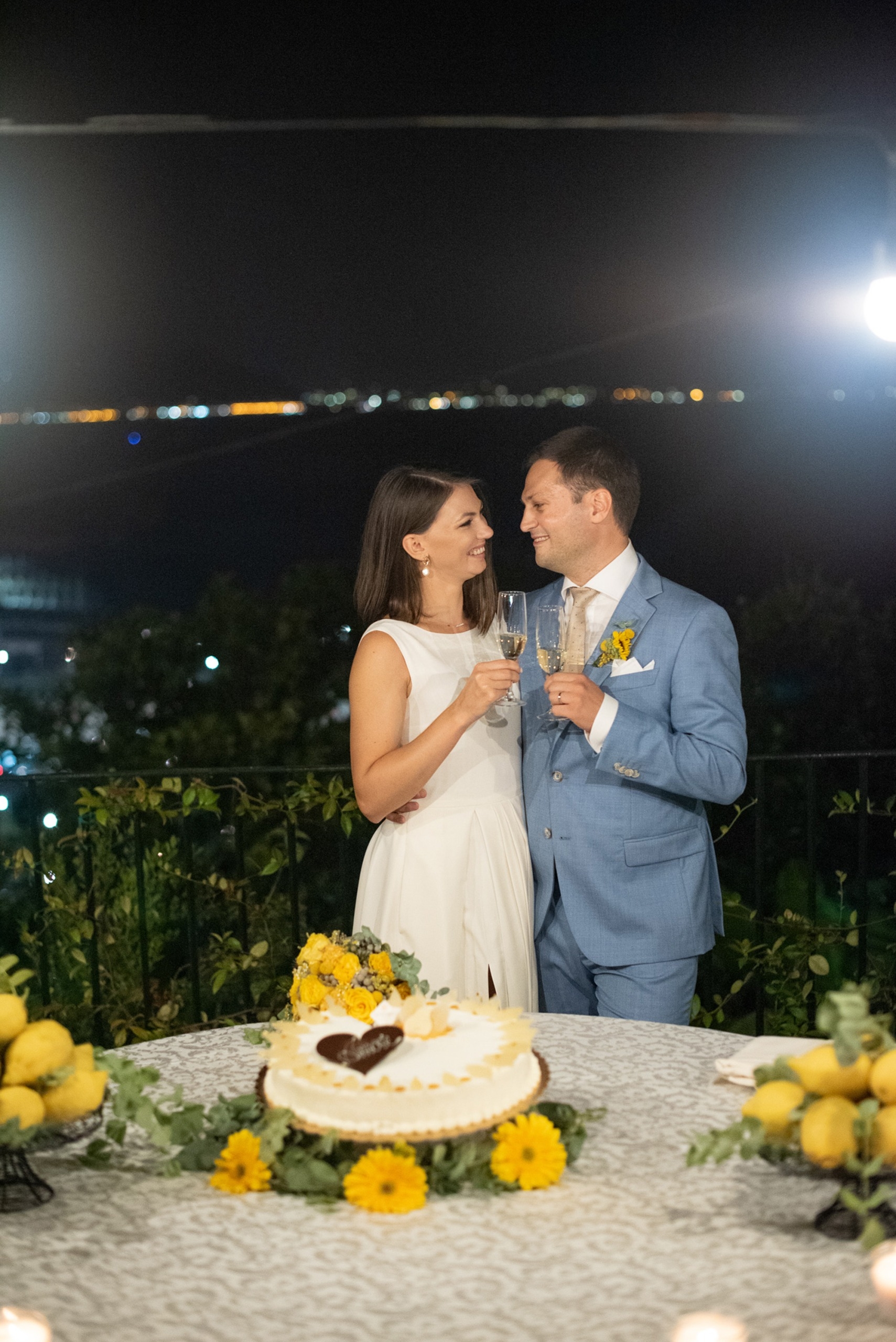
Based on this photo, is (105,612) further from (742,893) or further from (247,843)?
(742,893)

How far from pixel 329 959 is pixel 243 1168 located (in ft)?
1.25

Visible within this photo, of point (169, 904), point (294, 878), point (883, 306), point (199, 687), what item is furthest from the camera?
point (199, 687)

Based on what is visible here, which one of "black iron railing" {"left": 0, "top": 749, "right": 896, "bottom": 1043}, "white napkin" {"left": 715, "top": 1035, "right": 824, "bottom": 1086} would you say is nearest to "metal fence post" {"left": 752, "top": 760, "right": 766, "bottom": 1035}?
"black iron railing" {"left": 0, "top": 749, "right": 896, "bottom": 1043}

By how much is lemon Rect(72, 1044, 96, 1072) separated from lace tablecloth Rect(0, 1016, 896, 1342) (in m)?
0.14

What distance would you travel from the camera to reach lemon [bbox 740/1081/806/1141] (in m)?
1.24

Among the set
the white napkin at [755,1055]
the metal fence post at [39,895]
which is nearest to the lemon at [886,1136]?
the white napkin at [755,1055]

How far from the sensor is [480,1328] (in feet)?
3.54

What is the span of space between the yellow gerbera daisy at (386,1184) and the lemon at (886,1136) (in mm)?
455

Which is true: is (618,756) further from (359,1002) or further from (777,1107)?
(777,1107)

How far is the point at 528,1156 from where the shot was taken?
52.1 inches

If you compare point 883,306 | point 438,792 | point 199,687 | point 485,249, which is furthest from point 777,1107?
point 485,249

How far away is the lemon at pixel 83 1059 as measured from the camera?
1.34 metres

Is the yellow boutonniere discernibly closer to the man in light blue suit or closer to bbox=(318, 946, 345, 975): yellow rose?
the man in light blue suit

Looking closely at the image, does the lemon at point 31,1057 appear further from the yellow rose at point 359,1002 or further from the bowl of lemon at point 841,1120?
the bowl of lemon at point 841,1120
